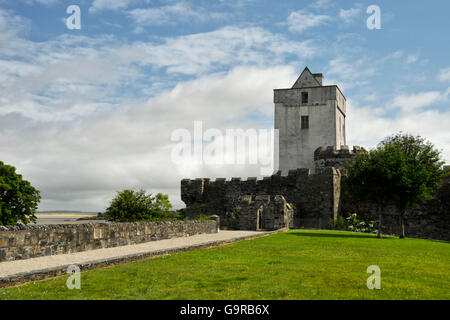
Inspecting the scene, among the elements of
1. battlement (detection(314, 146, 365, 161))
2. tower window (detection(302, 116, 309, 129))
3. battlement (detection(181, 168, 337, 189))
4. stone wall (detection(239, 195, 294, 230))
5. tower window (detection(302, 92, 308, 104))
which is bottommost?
stone wall (detection(239, 195, 294, 230))

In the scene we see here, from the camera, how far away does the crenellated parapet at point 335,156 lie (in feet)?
125

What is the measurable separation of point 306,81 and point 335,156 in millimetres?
14713

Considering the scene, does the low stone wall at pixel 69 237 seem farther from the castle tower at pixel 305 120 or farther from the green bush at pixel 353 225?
the castle tower at pixel 305 120

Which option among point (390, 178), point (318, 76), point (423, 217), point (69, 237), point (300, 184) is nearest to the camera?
point (69, 237)

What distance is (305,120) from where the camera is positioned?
49781mm

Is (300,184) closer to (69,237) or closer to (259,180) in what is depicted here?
(259,180)

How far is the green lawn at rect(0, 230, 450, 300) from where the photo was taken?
23.9 ft

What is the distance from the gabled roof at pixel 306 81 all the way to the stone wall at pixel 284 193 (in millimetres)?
17653

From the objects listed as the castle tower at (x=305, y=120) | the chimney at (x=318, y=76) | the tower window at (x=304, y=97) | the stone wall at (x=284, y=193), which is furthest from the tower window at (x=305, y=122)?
the stone wall at (x=284, y=193)

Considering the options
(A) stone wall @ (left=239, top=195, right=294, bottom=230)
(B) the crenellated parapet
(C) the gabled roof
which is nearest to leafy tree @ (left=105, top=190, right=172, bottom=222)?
→ (A) stone wall @ (left=239, top=195, right=294, bottom=230)

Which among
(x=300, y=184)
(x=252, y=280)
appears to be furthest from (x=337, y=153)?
(x=252, y=280)

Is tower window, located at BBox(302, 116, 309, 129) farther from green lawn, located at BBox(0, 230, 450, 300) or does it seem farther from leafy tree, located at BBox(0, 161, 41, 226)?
green lawn, located at BBox(0, 230, 450, 300)

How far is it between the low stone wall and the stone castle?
476 inches
